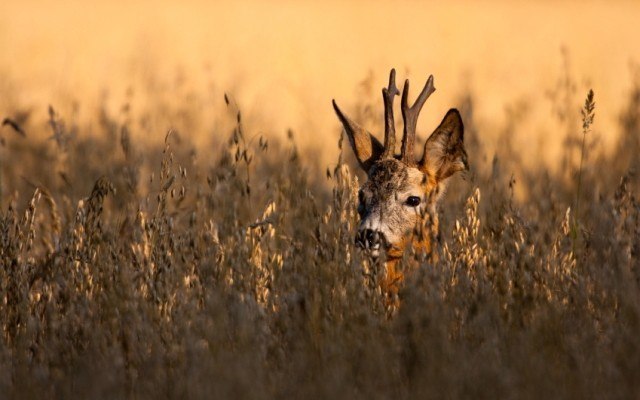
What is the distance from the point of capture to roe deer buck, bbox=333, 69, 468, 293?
7738 millimetres

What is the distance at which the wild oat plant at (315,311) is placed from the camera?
17.9ft

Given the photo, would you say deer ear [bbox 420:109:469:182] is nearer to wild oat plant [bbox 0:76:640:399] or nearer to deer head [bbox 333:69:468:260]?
deer head [bbox 333:69:468:260]

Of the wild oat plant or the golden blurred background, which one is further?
the golden blurred background

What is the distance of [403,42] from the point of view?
69.4 ft

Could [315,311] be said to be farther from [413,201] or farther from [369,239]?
[413,201]

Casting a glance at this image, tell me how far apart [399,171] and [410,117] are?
1.15ft

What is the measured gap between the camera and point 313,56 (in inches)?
762

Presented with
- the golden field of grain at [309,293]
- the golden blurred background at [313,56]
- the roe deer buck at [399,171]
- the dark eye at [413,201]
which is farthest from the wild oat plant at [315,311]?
the golden blurred background at [313,56]


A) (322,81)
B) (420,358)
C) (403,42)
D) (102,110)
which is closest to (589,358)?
(420,358)

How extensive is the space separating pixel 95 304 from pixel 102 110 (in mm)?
4573

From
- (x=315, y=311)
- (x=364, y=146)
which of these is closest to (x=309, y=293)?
(x=315, y=311)

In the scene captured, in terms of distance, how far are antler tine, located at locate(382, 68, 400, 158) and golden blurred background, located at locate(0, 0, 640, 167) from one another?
2.18m

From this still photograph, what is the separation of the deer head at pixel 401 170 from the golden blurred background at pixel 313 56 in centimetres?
219

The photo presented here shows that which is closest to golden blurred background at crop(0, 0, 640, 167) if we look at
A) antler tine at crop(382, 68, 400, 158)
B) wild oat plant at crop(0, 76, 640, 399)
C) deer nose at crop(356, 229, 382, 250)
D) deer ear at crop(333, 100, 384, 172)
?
deer ear at crop(333, 100, 384, 172)
